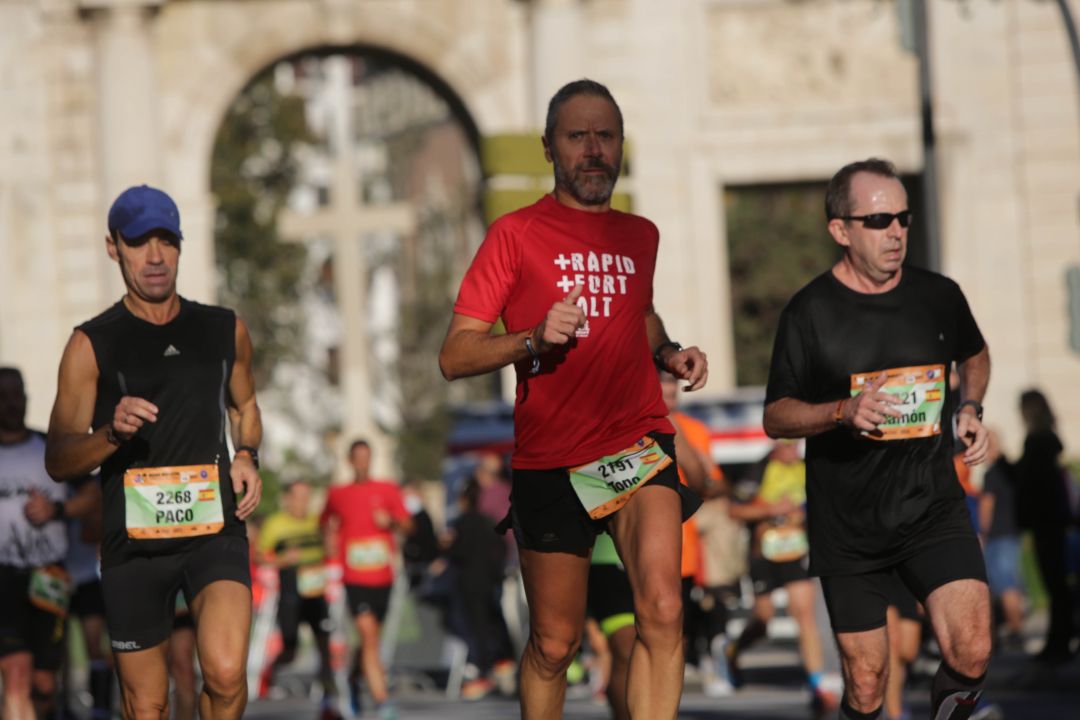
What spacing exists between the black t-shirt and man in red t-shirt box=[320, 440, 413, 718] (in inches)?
395

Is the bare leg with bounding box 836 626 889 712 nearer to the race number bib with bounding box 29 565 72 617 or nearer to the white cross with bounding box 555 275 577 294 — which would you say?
the white cross with bounding box 555 275 577 294

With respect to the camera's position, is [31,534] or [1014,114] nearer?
[31,534]

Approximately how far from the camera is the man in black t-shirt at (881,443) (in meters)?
8.22

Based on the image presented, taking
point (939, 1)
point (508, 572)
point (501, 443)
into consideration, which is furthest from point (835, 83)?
point (508, 572)

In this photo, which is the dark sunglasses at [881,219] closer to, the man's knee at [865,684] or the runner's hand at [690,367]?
the runner's hand at [690,367]

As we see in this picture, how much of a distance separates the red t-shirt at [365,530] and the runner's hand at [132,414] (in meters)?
10.5

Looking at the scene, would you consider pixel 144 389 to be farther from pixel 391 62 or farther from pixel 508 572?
pixel 391 62

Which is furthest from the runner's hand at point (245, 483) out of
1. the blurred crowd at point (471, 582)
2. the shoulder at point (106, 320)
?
the blurred crowd at point (471, 582)

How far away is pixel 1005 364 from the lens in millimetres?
27422

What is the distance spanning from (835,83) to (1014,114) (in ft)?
7.00

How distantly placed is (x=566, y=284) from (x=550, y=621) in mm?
1130

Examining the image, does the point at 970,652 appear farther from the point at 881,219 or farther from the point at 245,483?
the point at 245,483

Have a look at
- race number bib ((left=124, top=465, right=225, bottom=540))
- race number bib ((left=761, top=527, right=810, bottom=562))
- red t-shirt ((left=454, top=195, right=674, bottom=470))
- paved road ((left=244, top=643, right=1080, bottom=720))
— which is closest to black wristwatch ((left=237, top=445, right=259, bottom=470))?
race number bib ((left=124, top=465, right=225, bottom=540))

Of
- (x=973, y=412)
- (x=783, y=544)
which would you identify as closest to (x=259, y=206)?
(x=783, y=544)
